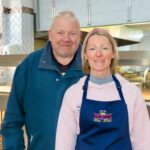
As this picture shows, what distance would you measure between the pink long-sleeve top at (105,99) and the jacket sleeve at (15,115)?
0.36 metres

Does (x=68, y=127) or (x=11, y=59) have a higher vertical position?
(x=11, y=59)

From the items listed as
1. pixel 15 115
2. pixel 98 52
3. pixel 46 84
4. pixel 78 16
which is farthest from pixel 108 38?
pixel 78 16

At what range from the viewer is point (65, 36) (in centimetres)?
140

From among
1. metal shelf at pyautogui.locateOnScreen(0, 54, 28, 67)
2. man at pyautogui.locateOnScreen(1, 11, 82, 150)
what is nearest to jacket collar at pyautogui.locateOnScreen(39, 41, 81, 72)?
man at pyautogui.locateOnScreen(1, 11, 82, 150)

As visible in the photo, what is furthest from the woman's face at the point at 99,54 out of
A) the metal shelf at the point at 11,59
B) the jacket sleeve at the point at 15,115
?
the metal shelf at the point at 11,59

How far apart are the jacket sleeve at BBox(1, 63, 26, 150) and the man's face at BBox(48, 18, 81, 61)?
21 centimetres

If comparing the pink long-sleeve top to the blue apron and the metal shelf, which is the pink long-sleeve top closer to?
the blue apron

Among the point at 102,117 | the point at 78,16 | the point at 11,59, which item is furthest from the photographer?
the point at 78,16

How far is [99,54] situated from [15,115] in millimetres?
607

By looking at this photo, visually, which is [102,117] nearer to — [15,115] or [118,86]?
[118,86]

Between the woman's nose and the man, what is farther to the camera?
the man

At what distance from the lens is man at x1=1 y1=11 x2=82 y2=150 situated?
141cm

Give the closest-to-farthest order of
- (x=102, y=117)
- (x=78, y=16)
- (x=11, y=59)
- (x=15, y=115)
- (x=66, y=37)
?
(x=102, y=117) < (x=66, y=37) < (x=15, y=115) < (x=11, y=59) < (x=78, y=16)

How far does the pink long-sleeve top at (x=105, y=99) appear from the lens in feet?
3.80
